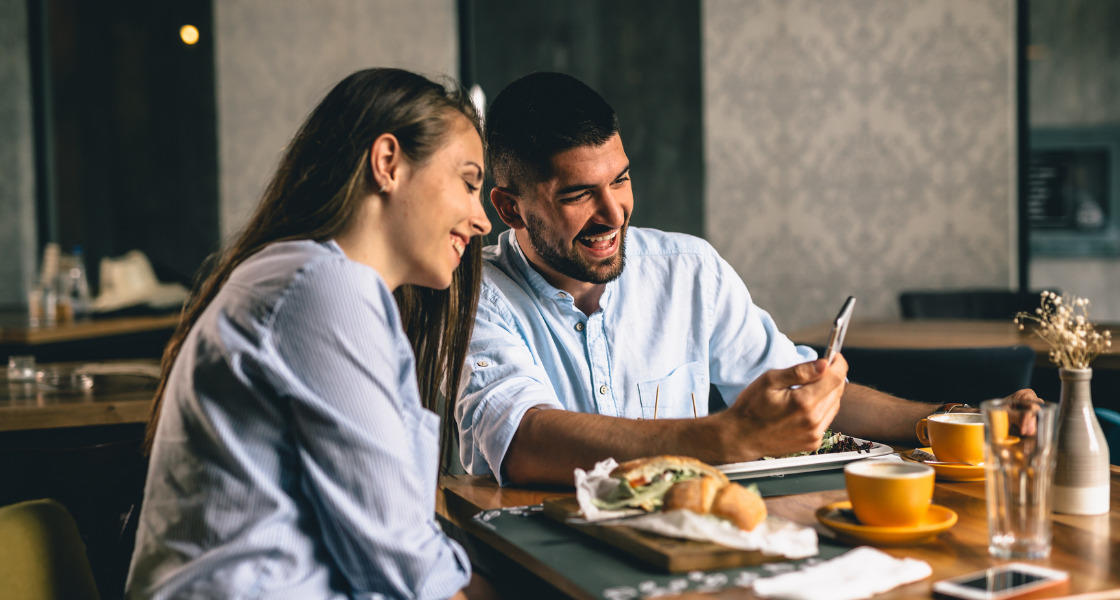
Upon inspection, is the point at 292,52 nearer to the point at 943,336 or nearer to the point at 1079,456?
the point at 943,336

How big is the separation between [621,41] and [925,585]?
4.00 metres

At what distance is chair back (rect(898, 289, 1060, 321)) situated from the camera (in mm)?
3789

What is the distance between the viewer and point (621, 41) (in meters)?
4.59

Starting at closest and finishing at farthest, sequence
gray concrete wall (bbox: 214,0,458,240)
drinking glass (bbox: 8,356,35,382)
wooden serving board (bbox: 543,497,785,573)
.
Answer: wooden serving board (bbox: 543,497,785,573), drinking glass (bbox: 8,356,35,382), gray concrete wall (bbox: 214,0,458,240)

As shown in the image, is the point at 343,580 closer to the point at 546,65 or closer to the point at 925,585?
the point at 925,585

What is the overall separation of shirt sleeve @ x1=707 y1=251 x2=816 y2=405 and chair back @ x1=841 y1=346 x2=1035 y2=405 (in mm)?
150

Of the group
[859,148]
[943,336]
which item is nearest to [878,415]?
[943,336]

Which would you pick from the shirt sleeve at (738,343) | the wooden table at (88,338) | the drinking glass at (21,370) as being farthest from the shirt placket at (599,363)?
the wooden table at (88,338)

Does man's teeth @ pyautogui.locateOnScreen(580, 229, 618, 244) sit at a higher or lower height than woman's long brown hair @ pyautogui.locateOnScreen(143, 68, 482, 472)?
lower

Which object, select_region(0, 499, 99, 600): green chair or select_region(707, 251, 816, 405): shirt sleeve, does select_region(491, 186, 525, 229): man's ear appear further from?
select_region(0, 499, 99, 600): green chair

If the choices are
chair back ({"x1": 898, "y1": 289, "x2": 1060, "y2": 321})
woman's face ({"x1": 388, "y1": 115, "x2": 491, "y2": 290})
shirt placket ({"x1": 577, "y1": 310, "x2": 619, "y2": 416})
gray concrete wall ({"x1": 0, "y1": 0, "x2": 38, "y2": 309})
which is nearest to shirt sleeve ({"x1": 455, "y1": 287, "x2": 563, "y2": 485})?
shirt placket ({"x1": 577, "y1": 310, "x2": 619, "y2": 416})

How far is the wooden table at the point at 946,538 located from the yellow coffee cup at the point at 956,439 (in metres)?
0.05

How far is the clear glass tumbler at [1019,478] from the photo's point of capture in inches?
39.1

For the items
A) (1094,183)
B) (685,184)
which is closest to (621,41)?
(685,184)
